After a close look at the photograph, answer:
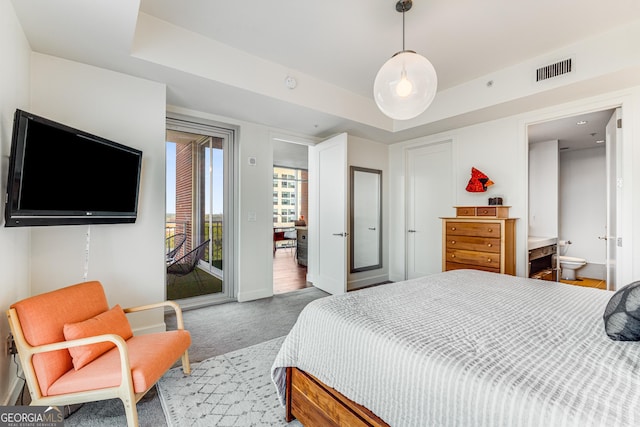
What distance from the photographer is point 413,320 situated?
1355 mm

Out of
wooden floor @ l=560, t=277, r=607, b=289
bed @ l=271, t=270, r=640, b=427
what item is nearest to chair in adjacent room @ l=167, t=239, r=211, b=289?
bed @ l=271, t=270, r=640, b=427

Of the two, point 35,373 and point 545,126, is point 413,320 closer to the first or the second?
point 35,373

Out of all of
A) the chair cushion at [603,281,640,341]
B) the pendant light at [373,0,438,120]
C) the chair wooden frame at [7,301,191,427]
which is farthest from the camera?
the pendant light at [373,0,438,120]

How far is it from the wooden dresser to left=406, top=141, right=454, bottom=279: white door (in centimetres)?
65

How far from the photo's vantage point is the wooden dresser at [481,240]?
322cm

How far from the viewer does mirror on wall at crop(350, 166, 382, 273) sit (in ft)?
15.0

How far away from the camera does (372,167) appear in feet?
15.7

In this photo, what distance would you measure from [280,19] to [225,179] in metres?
2.10

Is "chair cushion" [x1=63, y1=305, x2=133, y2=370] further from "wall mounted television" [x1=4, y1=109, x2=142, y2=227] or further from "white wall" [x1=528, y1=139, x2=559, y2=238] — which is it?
"white wall" [x1=528, y1=139, x2=559, y2=238]

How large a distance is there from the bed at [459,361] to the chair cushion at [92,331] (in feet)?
3.45

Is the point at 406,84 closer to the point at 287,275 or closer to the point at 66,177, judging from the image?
the point at 66,177

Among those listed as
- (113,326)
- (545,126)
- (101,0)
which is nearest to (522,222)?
(545,126)

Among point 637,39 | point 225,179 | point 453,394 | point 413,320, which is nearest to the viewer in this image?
point 453,394

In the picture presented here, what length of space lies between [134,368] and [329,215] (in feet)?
10.1
